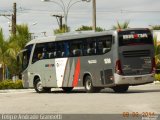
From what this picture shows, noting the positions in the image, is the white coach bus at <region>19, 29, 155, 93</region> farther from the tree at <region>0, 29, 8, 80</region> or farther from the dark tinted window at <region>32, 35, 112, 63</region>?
the tree at <region>0, 29, 8, 80</region>

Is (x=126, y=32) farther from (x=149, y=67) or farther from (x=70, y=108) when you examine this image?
(x=70, y=108)

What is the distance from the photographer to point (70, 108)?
60.9 ft

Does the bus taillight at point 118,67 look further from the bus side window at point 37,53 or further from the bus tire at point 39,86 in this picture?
the bus tire at point 39,86

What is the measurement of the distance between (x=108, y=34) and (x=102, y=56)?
1.17 m

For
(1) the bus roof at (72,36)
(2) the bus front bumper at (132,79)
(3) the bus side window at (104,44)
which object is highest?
(1) the bus roof at (72,36)

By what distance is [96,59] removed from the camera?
91.5 feet

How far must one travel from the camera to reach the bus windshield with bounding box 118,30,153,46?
26.8m

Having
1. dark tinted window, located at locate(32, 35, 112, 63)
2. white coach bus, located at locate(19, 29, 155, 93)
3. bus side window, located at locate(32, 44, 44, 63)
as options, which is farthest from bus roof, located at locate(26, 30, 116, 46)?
bus side window, located at locate(32, 44, 44, 63)

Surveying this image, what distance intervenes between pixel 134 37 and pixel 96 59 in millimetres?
2305

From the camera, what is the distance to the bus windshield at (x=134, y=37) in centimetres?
2682

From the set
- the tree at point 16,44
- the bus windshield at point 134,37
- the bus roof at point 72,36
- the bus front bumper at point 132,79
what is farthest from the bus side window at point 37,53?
the tree at point 16,44

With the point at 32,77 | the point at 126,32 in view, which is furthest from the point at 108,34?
the point at 32,77

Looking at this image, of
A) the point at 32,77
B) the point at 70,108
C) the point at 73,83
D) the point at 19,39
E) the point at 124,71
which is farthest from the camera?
the point at 19,39

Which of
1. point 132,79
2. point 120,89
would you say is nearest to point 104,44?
point 132,79
